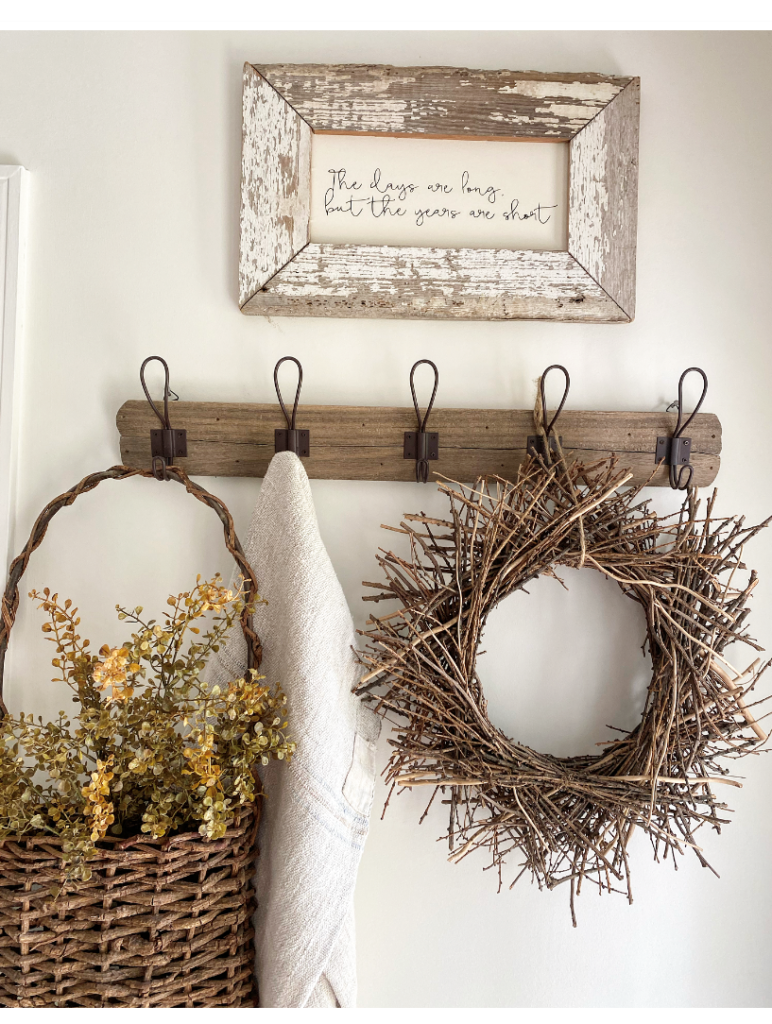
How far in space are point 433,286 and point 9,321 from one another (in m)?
0.56

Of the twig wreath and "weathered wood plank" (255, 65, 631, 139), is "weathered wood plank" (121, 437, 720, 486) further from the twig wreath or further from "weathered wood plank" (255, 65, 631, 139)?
"weathered wood plank" (255, 65, 631, 139)

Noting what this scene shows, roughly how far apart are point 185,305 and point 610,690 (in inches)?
30.3

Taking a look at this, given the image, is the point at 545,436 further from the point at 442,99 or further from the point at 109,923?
the point at 109,923

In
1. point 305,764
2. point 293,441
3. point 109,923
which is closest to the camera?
point 109,923

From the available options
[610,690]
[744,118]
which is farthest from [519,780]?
[744,118]

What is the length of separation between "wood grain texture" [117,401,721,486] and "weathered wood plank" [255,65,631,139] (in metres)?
0.37

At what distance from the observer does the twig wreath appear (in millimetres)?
823

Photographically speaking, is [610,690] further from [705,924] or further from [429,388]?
[429,388]

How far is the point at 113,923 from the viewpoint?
2.32ft

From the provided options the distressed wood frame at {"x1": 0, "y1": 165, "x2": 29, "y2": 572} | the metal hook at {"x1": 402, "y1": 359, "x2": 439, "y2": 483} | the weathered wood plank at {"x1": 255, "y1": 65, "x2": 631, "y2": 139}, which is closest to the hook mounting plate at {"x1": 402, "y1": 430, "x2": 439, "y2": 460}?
the metal hook at {"x1": 402, "y1": 359, "x2": 439, "y2": 483}

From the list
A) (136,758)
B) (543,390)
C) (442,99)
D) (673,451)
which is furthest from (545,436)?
(136,758)

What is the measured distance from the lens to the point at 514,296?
938 millimetres

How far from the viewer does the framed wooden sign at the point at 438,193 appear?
93 cm

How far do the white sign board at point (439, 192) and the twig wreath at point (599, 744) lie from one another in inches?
12.6
